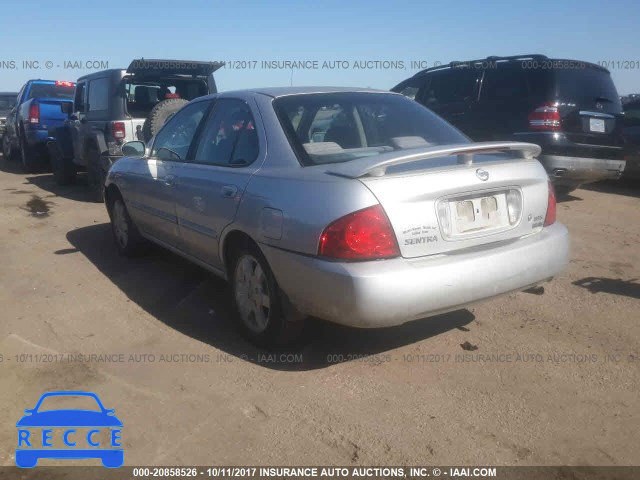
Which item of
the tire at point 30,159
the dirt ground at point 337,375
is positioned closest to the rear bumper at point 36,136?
the tire at point 30,159

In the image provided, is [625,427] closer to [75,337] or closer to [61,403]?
[61,403]

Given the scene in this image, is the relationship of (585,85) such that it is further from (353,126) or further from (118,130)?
(118,130)

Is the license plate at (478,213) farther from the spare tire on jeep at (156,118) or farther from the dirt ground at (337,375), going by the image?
the spare tire on jeep at (156,118)

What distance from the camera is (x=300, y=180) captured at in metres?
3.36

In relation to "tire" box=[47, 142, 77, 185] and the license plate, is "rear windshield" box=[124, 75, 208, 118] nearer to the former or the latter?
"tire" box=[47, 142, 77, 185]

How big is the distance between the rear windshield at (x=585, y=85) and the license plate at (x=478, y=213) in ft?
15.5

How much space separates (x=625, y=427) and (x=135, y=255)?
14.6 feet

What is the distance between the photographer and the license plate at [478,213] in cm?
327

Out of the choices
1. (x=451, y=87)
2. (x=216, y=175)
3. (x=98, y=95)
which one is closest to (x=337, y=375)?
(x=216, y=175)

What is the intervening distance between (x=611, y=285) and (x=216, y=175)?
3139mm

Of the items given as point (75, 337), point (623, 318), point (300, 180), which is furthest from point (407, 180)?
point (75, 337)

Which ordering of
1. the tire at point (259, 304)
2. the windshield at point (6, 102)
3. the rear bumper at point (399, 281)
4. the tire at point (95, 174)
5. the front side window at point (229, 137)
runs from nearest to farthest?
the rear bumper at point (399, 281)
the tire at point (259, 304)
the front side window at point (229, 137)
the tire at point (95, 174)
the windshield at point (6, 102)

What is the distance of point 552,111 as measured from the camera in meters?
7.44

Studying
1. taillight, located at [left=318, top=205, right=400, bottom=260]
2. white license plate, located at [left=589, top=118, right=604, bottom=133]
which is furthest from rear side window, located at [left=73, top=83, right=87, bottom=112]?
taillight, located at [left=318, top=205, right=400, bottom=260]
